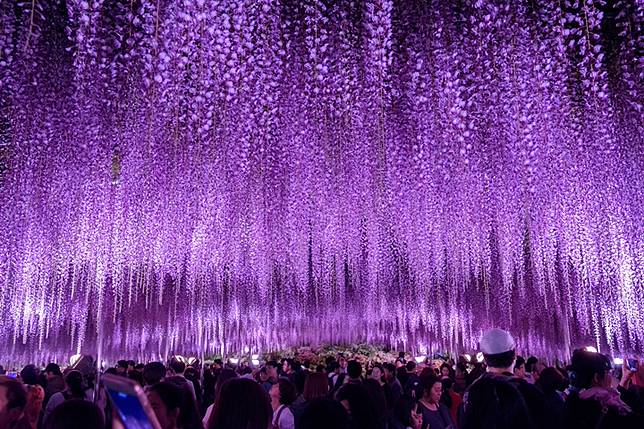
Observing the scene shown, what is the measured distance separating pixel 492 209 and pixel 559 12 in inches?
129

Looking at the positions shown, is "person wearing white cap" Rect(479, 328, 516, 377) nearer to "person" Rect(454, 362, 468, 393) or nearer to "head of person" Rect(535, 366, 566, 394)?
"head of person" Rect(535, 366, 566, 394)

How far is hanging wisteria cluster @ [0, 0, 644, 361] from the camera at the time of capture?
586 cm

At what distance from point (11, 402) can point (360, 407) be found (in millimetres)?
1835

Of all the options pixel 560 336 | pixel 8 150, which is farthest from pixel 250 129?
pixel 560 336

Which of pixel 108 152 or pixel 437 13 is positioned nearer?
pixel 437 13

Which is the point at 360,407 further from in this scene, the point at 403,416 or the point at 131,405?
the point at 131,405

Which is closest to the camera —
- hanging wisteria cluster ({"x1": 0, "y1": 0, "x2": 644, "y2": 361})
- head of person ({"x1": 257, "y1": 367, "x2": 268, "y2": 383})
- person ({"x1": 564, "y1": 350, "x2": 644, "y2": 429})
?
person ({"x1": 564, "y1": 350, "x2": 644, "y2": 429})

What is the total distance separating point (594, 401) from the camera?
93.7 inches

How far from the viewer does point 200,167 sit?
7.86 meters

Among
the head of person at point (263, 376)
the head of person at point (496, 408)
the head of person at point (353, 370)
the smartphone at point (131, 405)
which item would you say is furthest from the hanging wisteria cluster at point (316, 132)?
the smartphone at point (131, 405)

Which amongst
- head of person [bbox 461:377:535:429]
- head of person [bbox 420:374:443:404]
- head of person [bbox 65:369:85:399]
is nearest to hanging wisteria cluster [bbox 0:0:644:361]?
head of person [bbox 65:369:85:399]

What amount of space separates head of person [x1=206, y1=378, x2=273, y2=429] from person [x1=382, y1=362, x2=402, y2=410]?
114 inches

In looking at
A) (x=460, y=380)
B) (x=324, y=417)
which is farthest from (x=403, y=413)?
(x=460, y=380)

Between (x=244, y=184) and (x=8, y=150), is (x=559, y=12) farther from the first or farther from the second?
(x=8, y=150)
